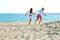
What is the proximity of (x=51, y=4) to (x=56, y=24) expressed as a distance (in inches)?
28.1

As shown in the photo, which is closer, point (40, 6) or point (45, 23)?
point (40, 6)

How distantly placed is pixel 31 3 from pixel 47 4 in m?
0.41

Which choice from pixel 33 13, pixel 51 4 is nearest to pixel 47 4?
pixel 51 4

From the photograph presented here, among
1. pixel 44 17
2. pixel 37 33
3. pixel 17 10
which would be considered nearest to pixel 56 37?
pixel 37 33

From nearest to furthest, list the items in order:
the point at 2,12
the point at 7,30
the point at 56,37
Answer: the point at 56,37 < the point at 7,30 < the point at 2,12

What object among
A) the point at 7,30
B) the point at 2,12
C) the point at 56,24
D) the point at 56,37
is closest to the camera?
the point at 56,37

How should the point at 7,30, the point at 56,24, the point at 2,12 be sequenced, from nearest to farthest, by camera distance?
the point at 7,30
the point at 2,12
the point at 56,24

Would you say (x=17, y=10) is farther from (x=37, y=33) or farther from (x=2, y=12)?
(x=37, y=33)

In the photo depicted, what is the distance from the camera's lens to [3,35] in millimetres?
4344

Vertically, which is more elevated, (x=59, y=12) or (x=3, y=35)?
(x=59, y=12)

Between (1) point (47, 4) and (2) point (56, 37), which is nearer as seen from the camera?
(2) point (56, 37)

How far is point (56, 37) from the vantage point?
4.23 meters

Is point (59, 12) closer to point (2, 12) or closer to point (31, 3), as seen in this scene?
point (31, 3)

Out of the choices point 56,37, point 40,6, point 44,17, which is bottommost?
point 56,37
